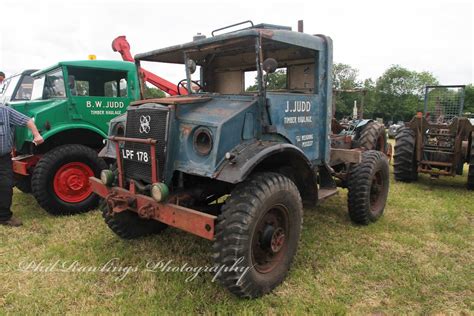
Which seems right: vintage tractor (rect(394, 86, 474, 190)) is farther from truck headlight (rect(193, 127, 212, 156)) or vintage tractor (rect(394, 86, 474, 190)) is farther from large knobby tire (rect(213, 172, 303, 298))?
truck headlight (rect(193, 127, 212, 156))

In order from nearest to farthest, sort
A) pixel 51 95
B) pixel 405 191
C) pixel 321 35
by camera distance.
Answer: pixel 321 35 < pixel 51 95 < pixel 405 191

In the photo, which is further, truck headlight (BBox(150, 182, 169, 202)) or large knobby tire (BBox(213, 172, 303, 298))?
truck headlight (BBox(150, 182, 169, 202))

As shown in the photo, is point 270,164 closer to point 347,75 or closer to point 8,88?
point 8,88

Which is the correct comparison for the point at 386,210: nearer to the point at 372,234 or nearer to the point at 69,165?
the point at 372,234

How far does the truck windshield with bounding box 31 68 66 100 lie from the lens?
573 centimetres

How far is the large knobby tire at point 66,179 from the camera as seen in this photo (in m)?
5.14

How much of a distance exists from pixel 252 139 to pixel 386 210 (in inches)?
132

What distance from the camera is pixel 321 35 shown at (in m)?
4.05

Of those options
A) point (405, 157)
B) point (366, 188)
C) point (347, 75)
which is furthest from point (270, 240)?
point (347, 75)

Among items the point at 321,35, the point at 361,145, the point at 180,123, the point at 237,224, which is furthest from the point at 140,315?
the point at 361,145

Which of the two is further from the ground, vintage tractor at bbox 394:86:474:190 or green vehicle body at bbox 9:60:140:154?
green vehicle body at bbox 9:60:140:154

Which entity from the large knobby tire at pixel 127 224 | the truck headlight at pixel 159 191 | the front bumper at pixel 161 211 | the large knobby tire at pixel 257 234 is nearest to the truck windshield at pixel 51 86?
the large knobby tire at pixel 127 224

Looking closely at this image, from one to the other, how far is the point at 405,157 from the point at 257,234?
551cm

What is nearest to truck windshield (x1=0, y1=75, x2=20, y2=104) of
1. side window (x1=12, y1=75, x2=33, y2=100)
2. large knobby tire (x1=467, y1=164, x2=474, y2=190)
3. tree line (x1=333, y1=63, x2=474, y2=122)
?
side window (x1=12, y1=75, x2=33, y2=100)
